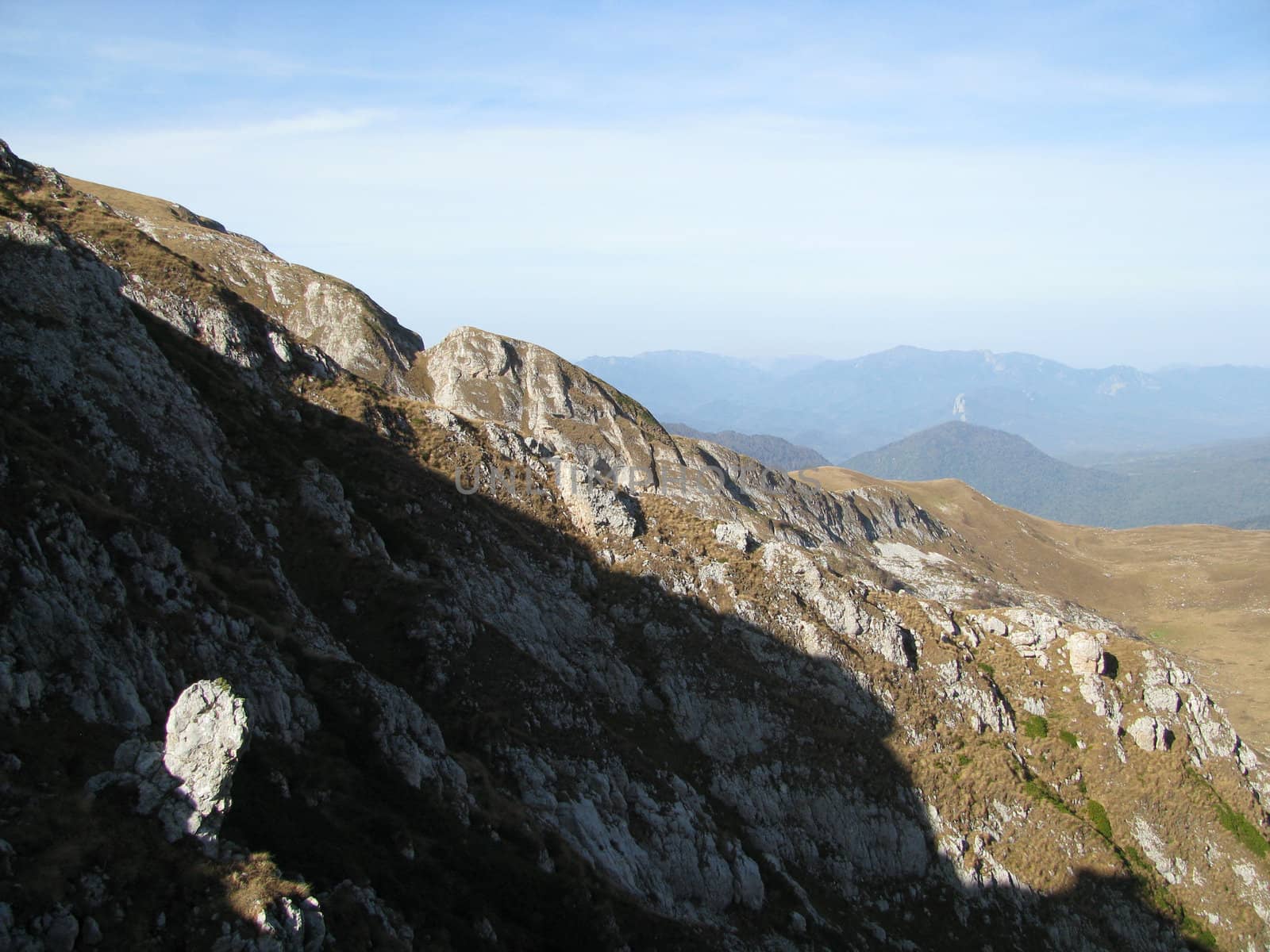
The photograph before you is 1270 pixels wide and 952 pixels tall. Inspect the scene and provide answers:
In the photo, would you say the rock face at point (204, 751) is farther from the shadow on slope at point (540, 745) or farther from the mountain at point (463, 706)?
the shadow on slope at point (540, 745)

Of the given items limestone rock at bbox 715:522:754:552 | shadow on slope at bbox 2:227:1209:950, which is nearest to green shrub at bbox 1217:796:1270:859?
shadow on slope at bbox 2:227:1209:950

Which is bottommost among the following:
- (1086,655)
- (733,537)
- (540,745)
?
(1086,655)

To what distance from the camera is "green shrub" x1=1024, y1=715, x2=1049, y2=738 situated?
46188 mm

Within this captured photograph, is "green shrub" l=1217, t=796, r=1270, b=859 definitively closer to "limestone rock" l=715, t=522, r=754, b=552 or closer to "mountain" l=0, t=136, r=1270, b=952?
"mountain" l=0, t=136, r=1270, b=952

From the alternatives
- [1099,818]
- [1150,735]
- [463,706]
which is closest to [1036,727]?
[1099,818]

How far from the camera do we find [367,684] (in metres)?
22.5

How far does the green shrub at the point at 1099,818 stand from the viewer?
139 ft

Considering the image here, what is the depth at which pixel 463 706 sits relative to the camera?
27797 millimetres

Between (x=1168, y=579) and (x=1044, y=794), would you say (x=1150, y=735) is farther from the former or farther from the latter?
(x=1168, y=579)

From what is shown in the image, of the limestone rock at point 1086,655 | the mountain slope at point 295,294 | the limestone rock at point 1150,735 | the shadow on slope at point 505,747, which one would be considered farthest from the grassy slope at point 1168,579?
the mountain slope at point 295,294

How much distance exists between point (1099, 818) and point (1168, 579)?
499 ft

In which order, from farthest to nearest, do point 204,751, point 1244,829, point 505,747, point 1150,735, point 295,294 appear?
point 295,294, point 1150,735, point 1244,829, point 505,747, point 204,751

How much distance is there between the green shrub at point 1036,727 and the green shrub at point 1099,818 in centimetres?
432

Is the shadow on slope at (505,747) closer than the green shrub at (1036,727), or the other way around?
the shadow on slope at (505,747)
